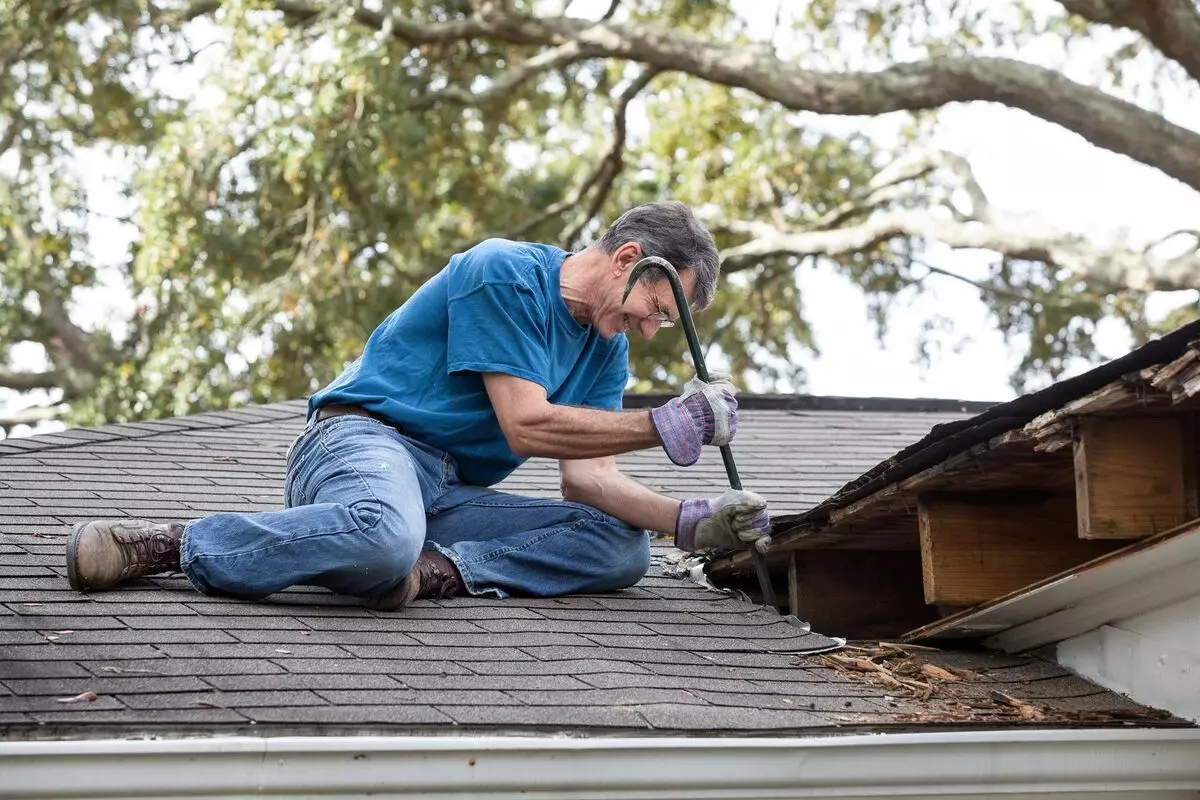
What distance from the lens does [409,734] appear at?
2.80m

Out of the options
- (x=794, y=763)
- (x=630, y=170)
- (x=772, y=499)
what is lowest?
(x=794, y=763)

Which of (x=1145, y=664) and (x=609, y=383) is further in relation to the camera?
(x=609, y=383)

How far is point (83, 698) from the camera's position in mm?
2822

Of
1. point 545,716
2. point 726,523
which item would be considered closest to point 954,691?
point 726,523

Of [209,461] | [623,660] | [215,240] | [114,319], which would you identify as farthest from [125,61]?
[623,660]

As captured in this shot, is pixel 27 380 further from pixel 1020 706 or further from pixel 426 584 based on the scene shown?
pixel 1020 706

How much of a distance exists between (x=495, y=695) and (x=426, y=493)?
3.88 ft

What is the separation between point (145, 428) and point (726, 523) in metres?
2.98

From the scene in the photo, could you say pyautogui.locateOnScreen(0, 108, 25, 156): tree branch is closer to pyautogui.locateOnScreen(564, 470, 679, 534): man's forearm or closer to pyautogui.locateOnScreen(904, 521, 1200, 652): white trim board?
pyautogui.locateOnScreen(564, 470, 679, 534): man's forearm

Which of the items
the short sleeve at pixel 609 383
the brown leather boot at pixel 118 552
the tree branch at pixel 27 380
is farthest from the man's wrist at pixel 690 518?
the tree branch at pixel 27 380

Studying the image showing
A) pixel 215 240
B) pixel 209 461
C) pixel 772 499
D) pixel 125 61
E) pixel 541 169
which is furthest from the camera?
pixel 541 169

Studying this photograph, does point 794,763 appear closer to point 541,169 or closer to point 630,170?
point 630,170

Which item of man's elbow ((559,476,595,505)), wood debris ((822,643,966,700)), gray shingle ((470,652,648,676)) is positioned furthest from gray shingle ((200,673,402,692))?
man's elbow ((559,476,595,505))

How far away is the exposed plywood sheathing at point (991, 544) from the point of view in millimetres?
3787
